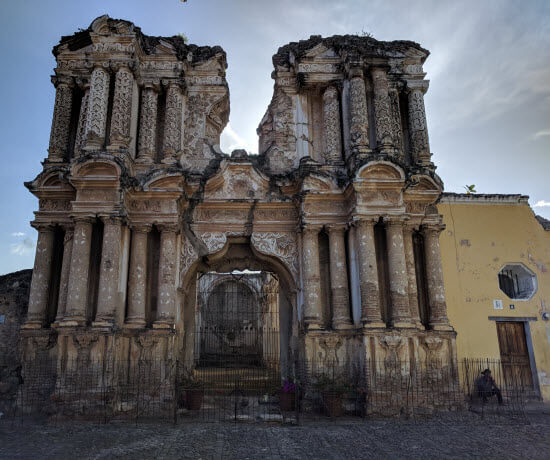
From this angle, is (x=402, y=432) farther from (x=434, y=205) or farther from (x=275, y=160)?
(x=275, y=160)

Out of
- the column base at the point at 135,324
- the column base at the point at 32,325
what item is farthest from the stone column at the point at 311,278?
the column base at the point at 32,325

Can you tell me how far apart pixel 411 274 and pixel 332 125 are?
4.16 m

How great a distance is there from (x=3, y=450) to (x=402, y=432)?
6.08m

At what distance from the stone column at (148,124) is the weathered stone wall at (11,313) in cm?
428

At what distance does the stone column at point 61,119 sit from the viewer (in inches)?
436

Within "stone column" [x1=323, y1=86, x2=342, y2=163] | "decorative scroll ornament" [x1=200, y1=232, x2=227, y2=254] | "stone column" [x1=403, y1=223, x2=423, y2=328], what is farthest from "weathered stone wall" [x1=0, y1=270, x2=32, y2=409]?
"stone column" [x1=403, y1=223, x2=423, y2=328]

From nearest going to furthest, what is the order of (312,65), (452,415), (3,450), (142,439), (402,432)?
(3,450) < (142,439) < (402,432) < (452,415) < (312,65)

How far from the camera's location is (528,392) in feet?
36.4

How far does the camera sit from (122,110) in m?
10.8

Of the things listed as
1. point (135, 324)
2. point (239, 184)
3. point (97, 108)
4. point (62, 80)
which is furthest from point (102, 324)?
point (62, 80)

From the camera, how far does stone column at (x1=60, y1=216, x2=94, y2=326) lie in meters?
9.14

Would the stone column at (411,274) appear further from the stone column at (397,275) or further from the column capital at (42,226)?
the column capital at (42,226)

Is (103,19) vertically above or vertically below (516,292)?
above

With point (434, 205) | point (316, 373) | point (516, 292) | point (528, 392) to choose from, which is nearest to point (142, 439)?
point (316, 373)
